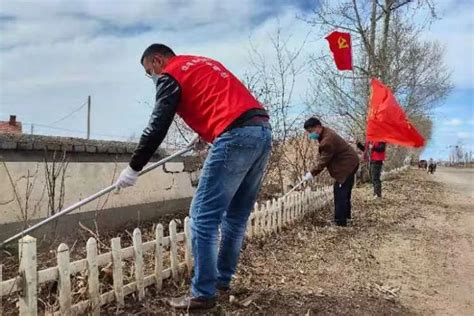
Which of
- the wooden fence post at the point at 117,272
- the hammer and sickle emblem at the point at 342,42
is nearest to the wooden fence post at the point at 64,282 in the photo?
the wooden fence post at the point at 117,272

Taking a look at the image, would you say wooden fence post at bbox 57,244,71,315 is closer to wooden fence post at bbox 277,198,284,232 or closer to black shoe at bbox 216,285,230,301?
black shoe at bbox 216,285,230,301

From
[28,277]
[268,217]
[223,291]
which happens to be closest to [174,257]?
[223,291]

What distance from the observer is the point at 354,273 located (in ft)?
17.6

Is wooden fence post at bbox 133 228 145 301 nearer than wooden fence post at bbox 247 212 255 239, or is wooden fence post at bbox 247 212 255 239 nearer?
wooden fence post at bbox 133 228 145 301

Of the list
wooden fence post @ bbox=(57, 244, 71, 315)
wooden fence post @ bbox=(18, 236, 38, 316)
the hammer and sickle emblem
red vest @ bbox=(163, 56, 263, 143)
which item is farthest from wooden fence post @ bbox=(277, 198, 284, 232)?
the hammer and sickle emblem

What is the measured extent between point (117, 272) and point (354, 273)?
103 inches

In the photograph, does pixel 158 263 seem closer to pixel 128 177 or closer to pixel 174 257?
pixel 174 257

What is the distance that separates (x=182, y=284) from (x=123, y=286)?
667 mm

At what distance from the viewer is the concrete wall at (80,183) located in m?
6.68

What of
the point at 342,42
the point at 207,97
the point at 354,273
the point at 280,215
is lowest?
the point at 354,273

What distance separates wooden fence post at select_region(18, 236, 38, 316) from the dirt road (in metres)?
0.77

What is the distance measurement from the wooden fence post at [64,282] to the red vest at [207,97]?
4.04 feet

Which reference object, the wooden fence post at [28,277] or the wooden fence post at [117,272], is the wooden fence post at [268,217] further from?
the wooden fence post at [28,277]

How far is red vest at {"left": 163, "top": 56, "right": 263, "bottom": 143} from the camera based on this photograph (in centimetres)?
352
